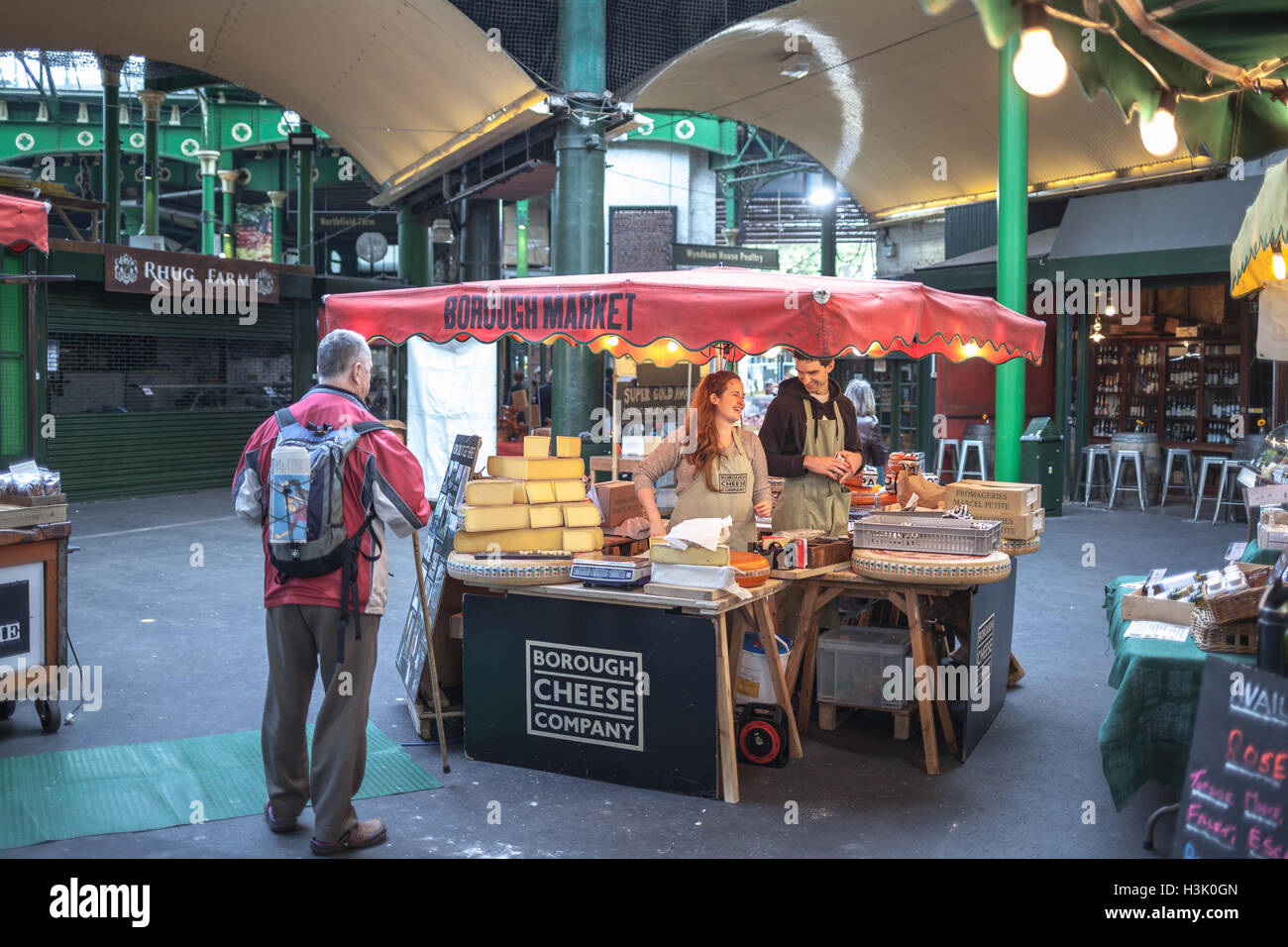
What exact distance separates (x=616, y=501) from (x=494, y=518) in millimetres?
1312

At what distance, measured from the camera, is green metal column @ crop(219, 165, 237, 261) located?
28500 millimetres

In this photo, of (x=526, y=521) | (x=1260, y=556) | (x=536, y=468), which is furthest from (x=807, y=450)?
(x=1260, y=556)

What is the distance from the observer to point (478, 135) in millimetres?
15867

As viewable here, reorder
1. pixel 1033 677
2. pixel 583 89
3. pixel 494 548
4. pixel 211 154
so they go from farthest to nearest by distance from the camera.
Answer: pixel 211 154
pixel 583 89
pixel 1033 677
pixel 494 548

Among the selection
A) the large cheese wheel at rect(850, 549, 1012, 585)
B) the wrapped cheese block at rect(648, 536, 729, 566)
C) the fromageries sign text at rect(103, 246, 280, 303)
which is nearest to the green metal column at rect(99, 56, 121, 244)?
the fromageries sign text at rect(103, 246, 280, 303)

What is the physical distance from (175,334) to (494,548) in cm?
1272

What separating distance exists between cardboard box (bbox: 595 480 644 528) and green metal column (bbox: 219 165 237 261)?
79.4 ft

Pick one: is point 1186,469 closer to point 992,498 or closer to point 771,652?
point 992,498

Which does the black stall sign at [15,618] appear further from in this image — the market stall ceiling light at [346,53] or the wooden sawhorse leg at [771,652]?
the market stall ceiling light at [346,53]

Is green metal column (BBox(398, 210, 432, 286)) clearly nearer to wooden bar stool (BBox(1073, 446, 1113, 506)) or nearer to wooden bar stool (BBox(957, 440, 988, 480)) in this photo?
wooden bar stool (BBox(957, 440, 988, 480))
